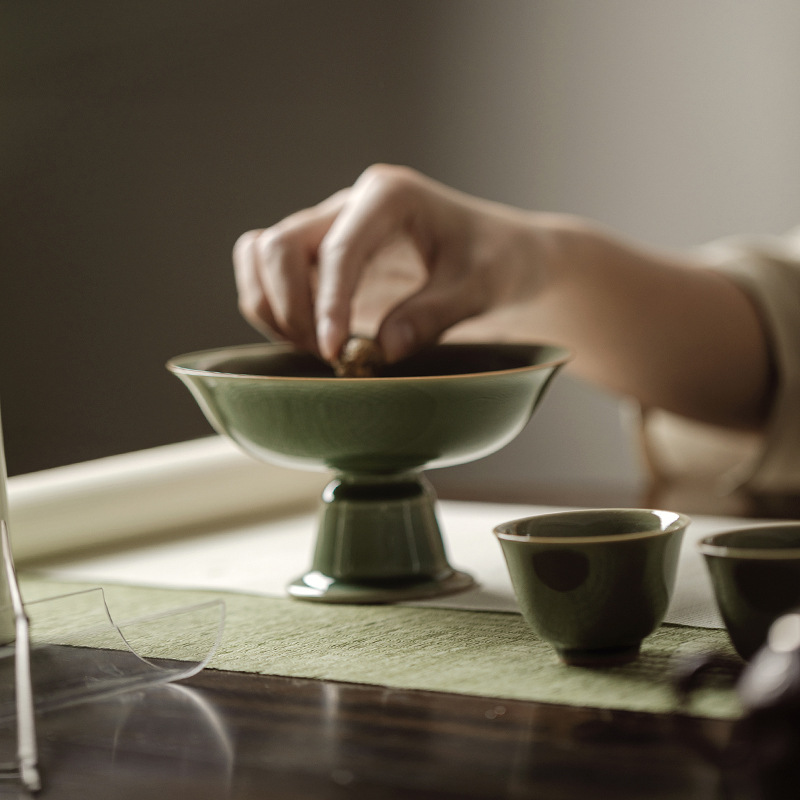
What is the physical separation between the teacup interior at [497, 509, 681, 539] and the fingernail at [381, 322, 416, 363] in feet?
0.77

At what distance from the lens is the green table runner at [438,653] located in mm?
471

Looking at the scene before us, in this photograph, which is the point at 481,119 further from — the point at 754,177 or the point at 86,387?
the point at 86,387

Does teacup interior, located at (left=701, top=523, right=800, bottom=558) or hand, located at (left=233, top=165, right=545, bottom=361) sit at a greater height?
hand, located at (left=233, top=165, right=545, bottom=361)

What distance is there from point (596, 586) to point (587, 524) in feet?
0.17

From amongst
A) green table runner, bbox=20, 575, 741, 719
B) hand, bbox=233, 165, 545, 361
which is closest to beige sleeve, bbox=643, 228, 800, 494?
hand, bbox=233, 165, 545, 361

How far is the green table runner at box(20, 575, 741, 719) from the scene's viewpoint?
0.47m

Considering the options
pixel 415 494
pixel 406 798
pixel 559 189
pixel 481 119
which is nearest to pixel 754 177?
pixel 559 189

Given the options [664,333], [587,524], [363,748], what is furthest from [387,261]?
[363,748]

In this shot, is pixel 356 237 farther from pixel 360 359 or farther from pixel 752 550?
pixel 752 550

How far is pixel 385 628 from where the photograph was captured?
0.61 meters

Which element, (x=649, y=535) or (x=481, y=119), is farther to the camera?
(x=481, y=119)

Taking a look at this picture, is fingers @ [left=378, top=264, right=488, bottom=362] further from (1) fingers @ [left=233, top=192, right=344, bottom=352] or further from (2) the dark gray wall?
(2) the dark gray wall

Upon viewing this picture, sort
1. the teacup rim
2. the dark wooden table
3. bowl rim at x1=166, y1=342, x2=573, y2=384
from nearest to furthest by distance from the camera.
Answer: the dark wooden table → the teacup rim → bowl rim at x1=166, y1=342, x2=573, y2=384

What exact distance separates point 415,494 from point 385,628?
13cm
